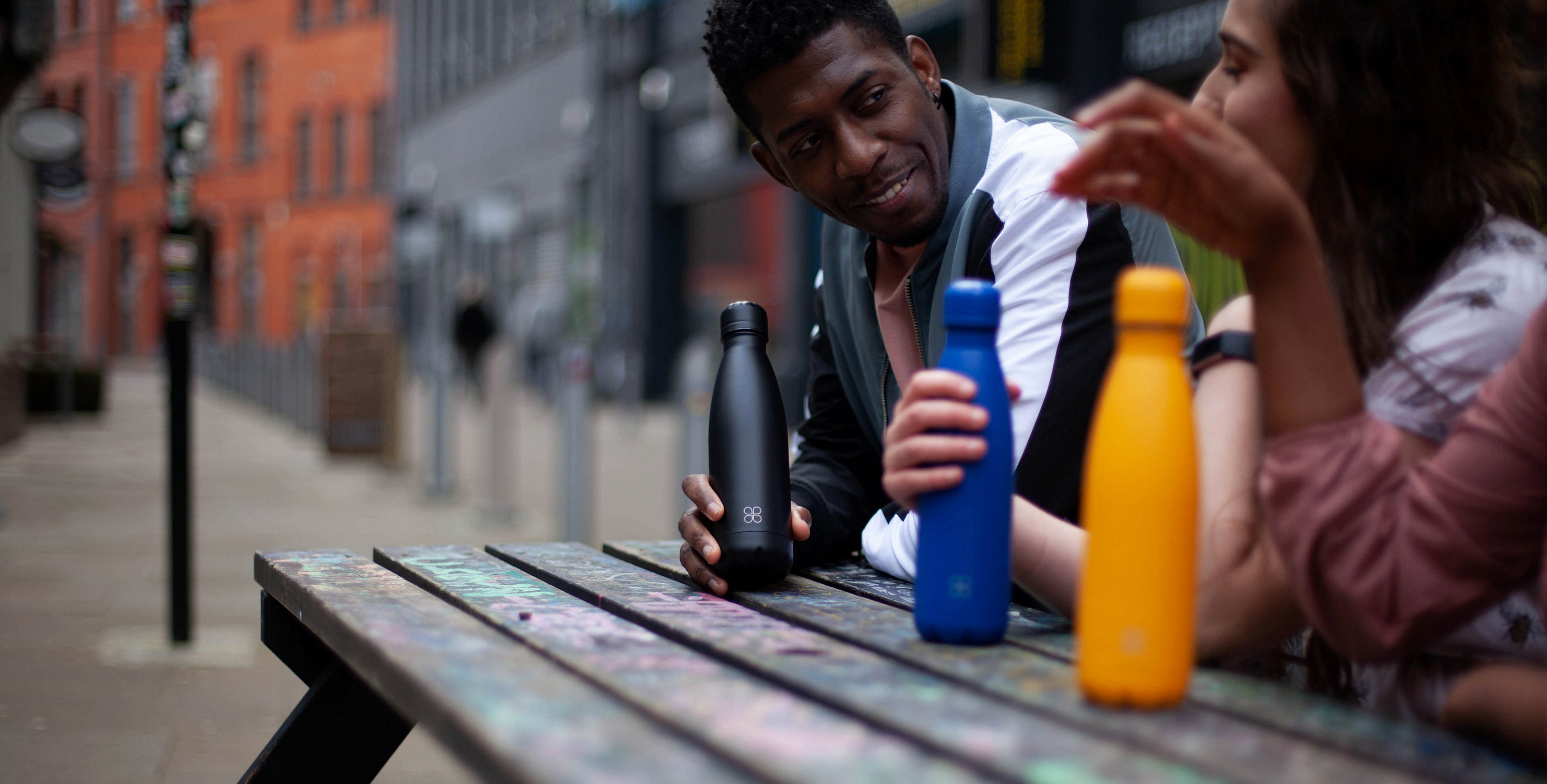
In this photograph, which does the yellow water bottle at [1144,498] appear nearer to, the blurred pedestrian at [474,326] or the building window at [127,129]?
the blurred pedestrian at [474,326]

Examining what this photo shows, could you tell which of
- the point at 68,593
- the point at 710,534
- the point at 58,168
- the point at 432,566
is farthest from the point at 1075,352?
the point at 58,168

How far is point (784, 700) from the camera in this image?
1189mm

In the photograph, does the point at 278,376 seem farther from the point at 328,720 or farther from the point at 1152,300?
the point at 1152,300

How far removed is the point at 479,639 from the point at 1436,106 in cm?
106

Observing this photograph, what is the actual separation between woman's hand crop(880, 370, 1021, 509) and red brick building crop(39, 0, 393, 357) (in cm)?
3449

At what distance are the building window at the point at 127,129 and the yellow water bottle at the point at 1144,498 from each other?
30026 mm

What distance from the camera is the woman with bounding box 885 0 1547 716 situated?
1.31 m

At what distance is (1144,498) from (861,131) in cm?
111

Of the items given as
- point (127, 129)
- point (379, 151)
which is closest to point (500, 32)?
point (379, 151)

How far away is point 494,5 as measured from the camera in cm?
2669

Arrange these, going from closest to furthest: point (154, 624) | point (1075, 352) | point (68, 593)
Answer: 1. point (1075, 352)
2. point (154, 624)
3. point (68, 593)

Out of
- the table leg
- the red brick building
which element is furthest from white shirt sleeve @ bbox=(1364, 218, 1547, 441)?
the red brick building

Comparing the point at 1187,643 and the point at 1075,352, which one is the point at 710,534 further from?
the point at 1187,643

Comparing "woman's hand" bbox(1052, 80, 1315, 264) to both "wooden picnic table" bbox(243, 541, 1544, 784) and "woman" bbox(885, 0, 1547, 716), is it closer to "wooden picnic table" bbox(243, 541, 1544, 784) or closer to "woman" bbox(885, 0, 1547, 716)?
"woman" bbox(885, 0, 1547, 716)
